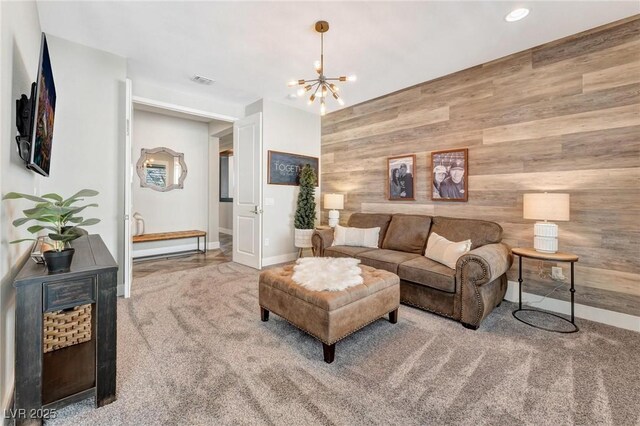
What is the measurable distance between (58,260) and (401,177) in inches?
152

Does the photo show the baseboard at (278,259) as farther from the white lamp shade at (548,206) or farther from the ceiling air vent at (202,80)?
the white lamp shade at (548,206)

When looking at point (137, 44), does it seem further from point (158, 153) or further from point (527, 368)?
point (527, 368)

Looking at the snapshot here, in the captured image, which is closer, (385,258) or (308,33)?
(308,33)

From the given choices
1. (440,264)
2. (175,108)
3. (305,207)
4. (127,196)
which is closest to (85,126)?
(127,196)

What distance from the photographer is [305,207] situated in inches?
189

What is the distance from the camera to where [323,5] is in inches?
91.6

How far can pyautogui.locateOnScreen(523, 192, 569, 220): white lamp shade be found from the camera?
8.13ft

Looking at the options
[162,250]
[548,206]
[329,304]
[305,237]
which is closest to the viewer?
[329,304]

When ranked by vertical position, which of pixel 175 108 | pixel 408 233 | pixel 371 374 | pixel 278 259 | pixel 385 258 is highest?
pixel 175 108

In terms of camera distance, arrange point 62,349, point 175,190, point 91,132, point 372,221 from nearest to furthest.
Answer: point 62,349
point 91,132
point 372,221
point 175,190

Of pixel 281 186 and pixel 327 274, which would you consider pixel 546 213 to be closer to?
pixel 327 274

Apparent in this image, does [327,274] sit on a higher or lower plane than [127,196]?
lower

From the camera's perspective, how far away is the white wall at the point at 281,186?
464 cm

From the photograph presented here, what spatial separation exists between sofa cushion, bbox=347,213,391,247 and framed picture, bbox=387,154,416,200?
381mm
